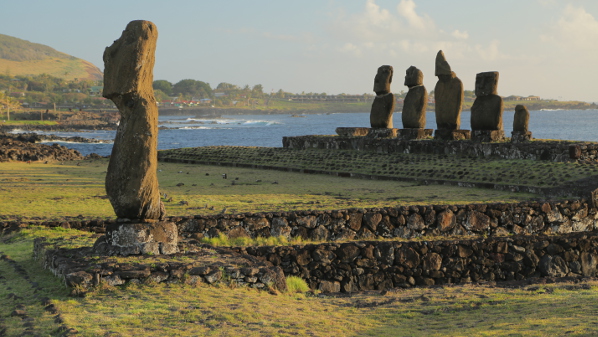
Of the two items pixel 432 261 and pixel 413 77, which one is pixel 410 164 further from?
pixel 432 261

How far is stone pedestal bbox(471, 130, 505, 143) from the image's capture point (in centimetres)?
2347

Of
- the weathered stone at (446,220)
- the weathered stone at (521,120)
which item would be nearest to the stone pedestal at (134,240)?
the weathered stone at (446,220)

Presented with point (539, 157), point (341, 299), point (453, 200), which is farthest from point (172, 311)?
point (539, 157)

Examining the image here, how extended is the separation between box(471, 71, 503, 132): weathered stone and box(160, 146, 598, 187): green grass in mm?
2006

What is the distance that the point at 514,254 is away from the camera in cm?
1300

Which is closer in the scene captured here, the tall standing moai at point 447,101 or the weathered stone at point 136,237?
the weathered stone at point 136,237

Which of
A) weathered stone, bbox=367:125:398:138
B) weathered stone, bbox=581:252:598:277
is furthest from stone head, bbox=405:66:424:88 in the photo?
weathered stone, bbox=581:252:598:277

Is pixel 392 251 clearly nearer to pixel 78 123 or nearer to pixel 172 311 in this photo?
pixel 172 311

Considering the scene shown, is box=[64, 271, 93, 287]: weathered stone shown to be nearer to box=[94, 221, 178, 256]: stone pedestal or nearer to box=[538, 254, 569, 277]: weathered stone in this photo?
box=[94, 221, 178, 256]: stone pedestal

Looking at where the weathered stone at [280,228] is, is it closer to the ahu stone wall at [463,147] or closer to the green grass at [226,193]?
the green grass at [226,193]

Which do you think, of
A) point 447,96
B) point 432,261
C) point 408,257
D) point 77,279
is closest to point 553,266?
point 432,261

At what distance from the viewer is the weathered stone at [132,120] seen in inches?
356

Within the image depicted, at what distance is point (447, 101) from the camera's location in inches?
1006

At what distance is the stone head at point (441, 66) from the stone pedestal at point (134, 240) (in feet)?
60.2
